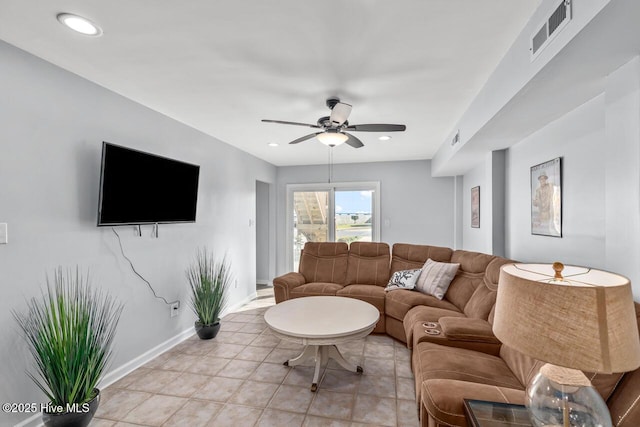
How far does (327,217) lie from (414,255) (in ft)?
7.54

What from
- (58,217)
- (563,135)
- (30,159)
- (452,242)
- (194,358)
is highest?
(563,135)

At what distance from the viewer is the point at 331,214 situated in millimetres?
6152

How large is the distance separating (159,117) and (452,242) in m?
4.96

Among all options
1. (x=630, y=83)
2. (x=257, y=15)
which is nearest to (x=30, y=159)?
(x=257, y=15)

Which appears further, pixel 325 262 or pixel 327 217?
pixel 327 217

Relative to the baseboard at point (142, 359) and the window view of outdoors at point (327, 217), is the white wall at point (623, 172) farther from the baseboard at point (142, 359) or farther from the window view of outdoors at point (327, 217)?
the window view of outdoors at point (327, 217)

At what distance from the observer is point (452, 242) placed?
5.66 metres

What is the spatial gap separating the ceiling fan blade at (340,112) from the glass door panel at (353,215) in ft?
11.2

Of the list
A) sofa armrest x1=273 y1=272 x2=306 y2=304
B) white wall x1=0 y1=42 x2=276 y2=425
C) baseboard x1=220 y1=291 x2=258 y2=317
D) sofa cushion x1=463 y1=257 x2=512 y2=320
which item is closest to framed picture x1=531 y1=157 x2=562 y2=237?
sofa cushion x1=463 y1=257 x2=512 y2=320

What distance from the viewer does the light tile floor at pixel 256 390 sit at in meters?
2.17

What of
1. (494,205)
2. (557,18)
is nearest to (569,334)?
(557,18)

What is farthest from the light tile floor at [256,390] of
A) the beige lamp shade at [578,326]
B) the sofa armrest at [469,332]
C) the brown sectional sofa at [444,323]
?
the beige lamp shade at [578,326]

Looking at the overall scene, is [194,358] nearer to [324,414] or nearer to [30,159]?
[324,414]

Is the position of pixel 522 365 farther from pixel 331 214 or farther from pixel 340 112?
pixel 331 214
